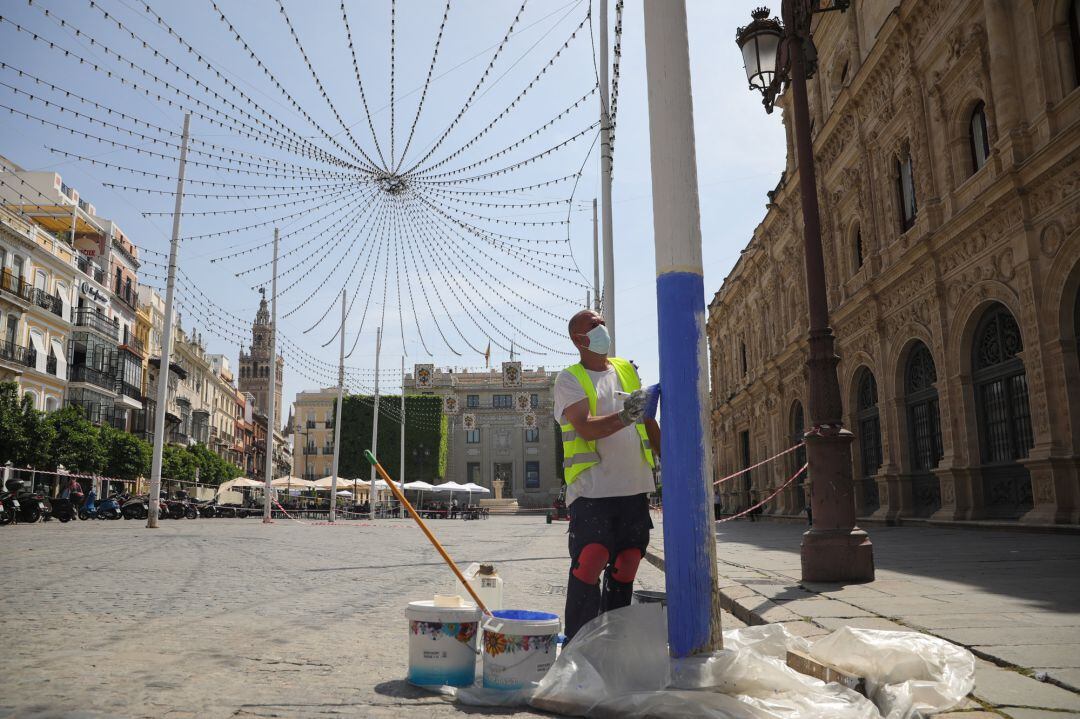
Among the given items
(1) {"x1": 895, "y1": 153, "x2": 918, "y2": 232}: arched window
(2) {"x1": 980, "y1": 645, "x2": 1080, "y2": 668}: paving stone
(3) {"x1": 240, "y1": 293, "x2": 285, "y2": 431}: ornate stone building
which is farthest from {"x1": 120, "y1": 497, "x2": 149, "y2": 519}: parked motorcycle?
(3) {"x1": 240, "y1": 293, "x2": 285, "y2": 431}: ornate stone building

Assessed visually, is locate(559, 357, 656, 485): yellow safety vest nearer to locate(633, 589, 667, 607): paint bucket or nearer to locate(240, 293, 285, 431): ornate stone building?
locate(633, 589, 667, 607): paint bucket

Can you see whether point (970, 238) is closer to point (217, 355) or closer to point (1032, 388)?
point (1032, 388)

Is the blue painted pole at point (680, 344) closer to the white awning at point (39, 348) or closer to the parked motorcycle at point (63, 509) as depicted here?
the parked motorcycle at point (63, 509)

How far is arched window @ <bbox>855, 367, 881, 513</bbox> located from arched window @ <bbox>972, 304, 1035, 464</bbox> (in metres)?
4.42

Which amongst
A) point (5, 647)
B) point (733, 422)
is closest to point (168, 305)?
point (5, 647)

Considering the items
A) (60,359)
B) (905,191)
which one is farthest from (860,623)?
(60,359)

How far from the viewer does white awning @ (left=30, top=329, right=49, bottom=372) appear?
109 ft

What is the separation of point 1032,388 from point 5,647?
11970 millimetres

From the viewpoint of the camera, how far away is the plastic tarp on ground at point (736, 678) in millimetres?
2648

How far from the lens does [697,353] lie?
3.28m

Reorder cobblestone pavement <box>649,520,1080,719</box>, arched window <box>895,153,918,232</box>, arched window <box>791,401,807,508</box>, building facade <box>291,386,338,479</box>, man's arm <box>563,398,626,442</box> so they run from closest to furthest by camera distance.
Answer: cobblestone pavement <box>649,520,1080,719</box>
man's arm <box>563,398,626,442</box>
arched window <box>895,153,918,232</box>
arched window <box>791,401,807,508</box>
building facade <box>291,386,338,479</box>

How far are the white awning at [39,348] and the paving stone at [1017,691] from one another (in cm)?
3778

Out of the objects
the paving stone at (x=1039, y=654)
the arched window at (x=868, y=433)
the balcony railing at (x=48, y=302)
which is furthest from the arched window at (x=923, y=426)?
the balcony railing at (x=48, y=302)

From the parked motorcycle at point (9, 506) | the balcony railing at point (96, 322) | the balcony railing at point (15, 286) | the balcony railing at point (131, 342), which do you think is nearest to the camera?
the parked motorcycle at point (9, 506)
